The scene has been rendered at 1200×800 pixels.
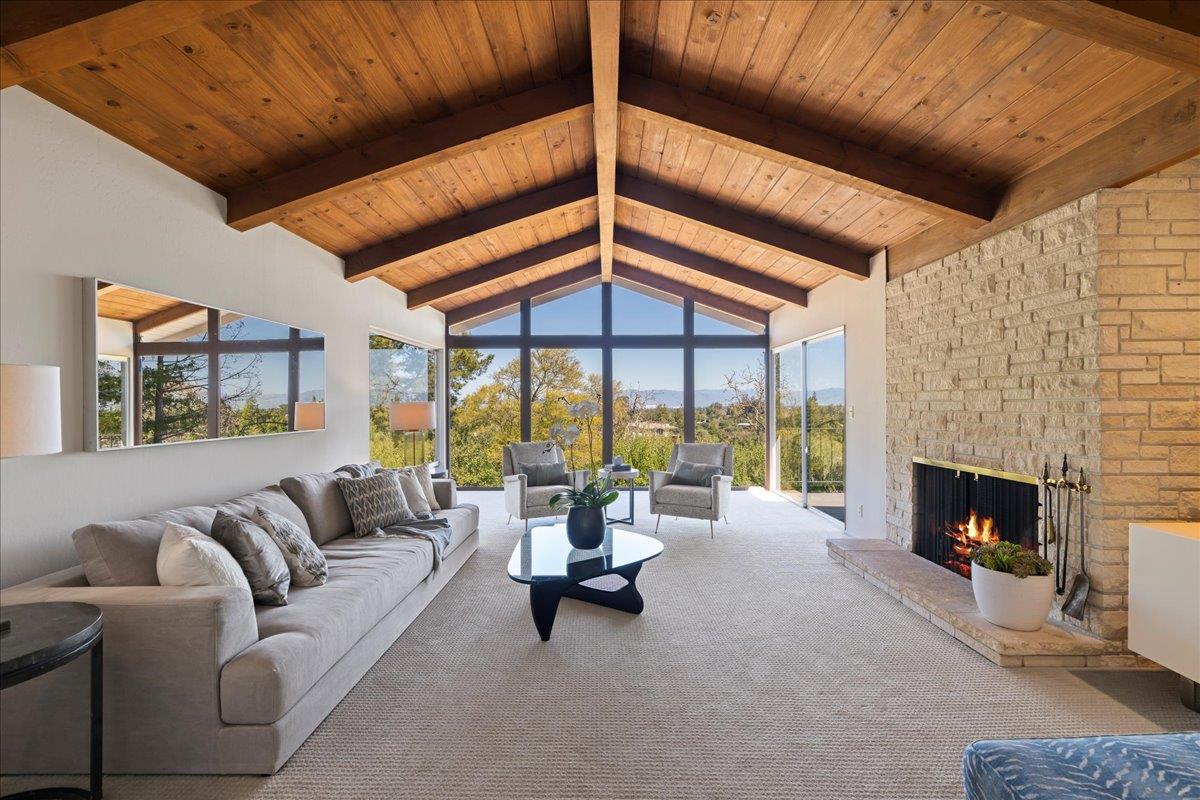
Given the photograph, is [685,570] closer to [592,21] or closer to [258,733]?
[258,733]

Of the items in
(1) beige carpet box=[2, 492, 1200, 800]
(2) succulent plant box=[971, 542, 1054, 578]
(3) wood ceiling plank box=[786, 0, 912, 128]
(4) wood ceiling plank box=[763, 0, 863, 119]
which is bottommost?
(1) beige carpet box=[2, 492, 1200, 800]

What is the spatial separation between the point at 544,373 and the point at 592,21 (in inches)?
224

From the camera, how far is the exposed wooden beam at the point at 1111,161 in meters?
2.45

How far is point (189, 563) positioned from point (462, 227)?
11.8 feet

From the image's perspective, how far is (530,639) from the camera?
3178mm

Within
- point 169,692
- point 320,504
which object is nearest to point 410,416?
point 320,504

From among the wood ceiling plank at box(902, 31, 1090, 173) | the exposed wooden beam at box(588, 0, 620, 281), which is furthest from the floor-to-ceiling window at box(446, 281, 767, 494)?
the wood ceiling plank at box(902, 31, 1090, 173)

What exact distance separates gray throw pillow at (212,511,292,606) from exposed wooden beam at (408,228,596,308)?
4385 mm

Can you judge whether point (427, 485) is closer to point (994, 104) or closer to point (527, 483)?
point (527, 483)

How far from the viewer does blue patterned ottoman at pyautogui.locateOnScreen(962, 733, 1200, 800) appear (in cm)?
136

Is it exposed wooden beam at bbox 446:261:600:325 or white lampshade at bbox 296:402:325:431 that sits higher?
exposed wooden beam at bbox 446:261:600:325

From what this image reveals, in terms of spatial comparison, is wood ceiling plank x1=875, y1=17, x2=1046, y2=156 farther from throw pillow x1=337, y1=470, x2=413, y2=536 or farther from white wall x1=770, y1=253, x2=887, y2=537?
throw pillow x1=337, y1=470, x2=413, y2=536

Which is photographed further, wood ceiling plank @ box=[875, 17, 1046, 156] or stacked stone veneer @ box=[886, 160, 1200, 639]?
stacked stone veneer @ box=[886, 160, 1200, 639]

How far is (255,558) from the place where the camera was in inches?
99.3
